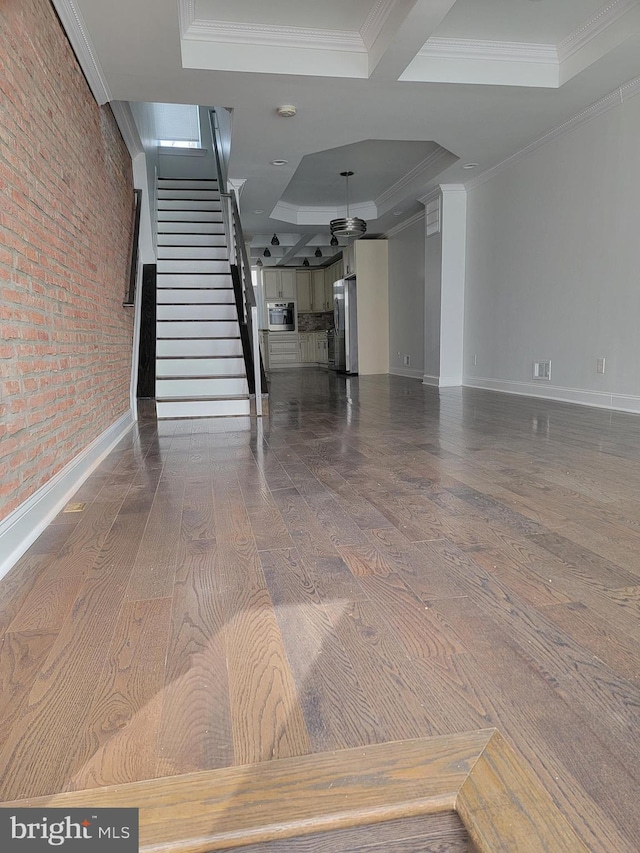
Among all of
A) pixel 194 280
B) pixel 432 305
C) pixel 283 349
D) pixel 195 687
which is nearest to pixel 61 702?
pixel 195 687

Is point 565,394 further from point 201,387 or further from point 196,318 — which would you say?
point 196,318

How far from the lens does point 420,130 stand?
5.14 meters

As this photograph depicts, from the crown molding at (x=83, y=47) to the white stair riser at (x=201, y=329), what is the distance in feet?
7.43

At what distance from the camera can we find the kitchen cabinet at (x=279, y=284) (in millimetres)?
13789

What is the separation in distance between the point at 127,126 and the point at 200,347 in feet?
7.03

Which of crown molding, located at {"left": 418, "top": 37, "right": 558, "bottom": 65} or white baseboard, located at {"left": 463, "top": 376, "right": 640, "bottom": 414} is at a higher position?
crown molding, located at {"left": 418, "top": 37, "right": 558, "bottom": 65}

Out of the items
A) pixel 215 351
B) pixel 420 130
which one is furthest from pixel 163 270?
pixel 420 130

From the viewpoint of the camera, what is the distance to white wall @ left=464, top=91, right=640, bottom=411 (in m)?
4.56

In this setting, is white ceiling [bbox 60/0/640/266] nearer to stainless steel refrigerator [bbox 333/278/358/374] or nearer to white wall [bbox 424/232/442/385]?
white wall [bbox 424/232/442/385]

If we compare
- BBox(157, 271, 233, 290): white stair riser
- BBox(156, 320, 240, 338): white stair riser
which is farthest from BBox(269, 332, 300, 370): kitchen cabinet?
BBox(156, 320, 240, 338): white stair riser

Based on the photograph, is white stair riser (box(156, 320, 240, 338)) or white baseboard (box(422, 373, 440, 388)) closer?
white stair riser (box(156, 320, 240, 338))

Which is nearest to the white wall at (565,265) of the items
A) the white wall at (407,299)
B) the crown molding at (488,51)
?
the crown molding at (488,51)

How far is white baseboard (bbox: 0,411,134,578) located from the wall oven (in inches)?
432

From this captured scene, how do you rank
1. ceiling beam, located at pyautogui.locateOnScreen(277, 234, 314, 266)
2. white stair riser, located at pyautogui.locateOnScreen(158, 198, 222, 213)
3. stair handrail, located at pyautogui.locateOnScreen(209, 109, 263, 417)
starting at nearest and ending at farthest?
1. stair handrail, located at pyautogui.locateOnScreen(209, 109, 263, 417)
2. white stair riser, located at pyautogui.locateOnScreen(158, 198, 222, 213)
3. ceiling beam, located at pyautogui.locateOnScreen(277, 234, 314, 266)
